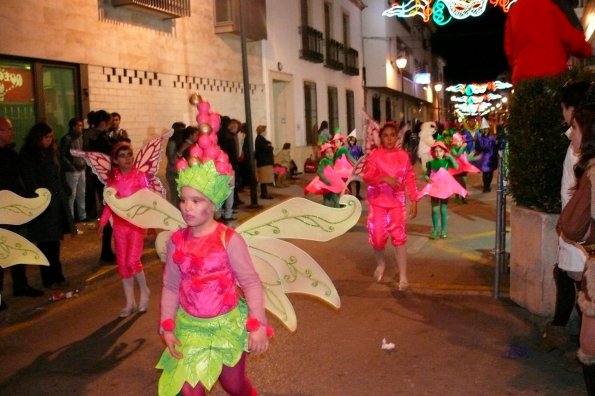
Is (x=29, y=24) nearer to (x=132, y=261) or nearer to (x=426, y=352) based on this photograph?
(x=132, y=261)

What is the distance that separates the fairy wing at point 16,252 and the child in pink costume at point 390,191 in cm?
377

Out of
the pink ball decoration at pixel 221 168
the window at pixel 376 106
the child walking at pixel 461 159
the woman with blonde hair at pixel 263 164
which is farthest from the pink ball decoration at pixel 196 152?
the window at pixel 376 106

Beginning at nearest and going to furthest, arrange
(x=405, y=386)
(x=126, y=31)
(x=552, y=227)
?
(x=405, y=386), (x=552, y=227), (x=126, y=31)

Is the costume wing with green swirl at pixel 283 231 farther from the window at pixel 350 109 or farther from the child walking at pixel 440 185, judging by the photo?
the window at pixel 350 109

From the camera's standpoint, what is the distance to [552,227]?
225 inches

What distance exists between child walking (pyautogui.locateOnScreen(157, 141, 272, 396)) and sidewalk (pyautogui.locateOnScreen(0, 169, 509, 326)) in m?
4.11

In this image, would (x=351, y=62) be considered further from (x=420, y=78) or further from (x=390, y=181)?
(x=390, y=181)

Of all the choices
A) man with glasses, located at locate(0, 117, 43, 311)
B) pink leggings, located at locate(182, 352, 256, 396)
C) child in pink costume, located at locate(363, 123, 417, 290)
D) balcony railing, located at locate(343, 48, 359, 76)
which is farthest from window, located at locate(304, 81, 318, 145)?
pink leggings, located at locate(182, 352, 256, 396)

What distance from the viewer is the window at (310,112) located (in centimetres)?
2338

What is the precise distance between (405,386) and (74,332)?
3327 millimetres

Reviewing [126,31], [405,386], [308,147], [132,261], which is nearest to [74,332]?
[132,261]

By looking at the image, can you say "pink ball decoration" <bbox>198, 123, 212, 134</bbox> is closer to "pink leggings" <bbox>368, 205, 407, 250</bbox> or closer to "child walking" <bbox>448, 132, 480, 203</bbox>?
"pink leggings" <bbox>368, 205, 407, 250</bbox>

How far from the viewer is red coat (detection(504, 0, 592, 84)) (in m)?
5.84

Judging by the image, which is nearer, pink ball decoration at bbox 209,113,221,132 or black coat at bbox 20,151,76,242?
pink ball decoration at bbox 209,113,221,132
